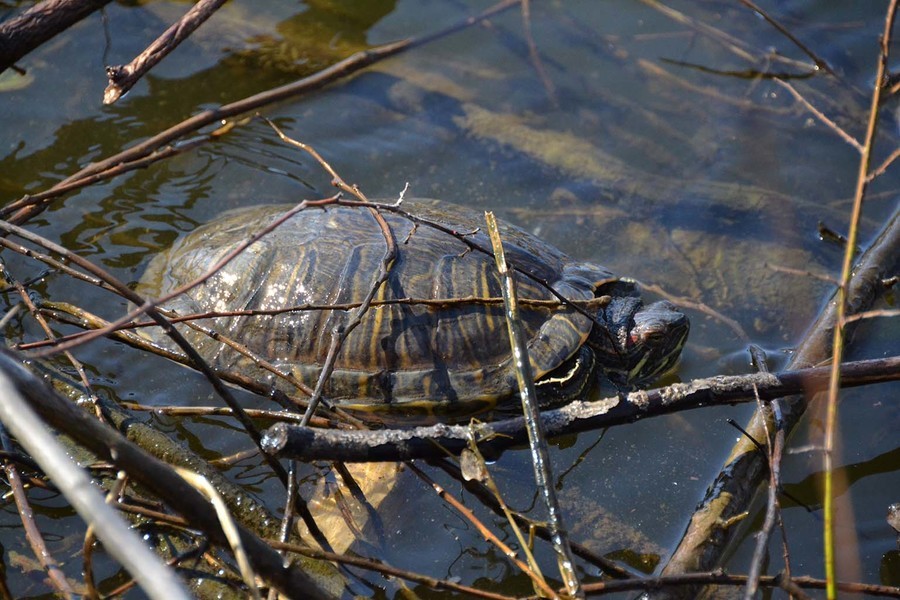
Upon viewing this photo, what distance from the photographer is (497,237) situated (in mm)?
3250

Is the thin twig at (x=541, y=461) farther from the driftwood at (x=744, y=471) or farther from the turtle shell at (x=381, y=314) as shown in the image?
the turtle shell at (x=381, y=314)

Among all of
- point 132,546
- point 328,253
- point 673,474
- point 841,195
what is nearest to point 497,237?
point 328,253

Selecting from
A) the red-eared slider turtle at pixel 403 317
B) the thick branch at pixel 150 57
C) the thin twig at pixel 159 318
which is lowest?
the red-eared slider turtle at pixel 403 317

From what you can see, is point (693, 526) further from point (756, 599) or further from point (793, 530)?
point (793, 530)

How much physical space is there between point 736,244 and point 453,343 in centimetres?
238

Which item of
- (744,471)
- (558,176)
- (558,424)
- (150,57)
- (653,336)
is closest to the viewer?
(558,424)

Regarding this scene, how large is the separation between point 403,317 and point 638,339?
1299mm

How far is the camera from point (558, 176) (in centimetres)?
581

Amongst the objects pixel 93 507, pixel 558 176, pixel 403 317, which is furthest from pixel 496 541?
pixel 558 176

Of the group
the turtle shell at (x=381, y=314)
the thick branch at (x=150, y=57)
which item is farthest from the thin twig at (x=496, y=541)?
the thick branch at (x=150, y=57)

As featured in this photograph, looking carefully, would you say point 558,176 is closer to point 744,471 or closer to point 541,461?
point 744,471

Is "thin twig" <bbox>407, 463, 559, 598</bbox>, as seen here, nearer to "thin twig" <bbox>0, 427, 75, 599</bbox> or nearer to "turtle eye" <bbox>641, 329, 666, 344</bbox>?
"thin twig" <bbox>0, 427, 75, 599</bbox>

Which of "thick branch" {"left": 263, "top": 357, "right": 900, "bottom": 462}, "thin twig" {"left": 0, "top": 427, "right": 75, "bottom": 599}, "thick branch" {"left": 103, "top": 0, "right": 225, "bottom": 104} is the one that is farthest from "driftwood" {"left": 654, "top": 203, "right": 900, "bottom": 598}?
"thick branch" {"left": 103, "top": 0, "right": 225, "bottom": 104}

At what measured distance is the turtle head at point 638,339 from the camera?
4422mm
